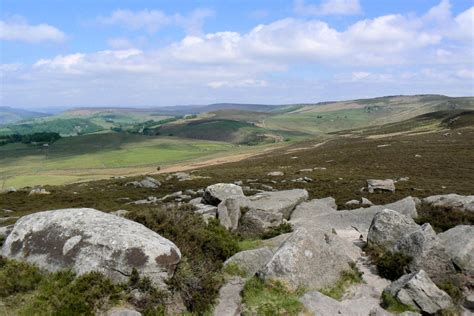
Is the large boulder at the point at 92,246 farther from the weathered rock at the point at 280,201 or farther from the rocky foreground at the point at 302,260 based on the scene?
the weathered rock at the point at 280,201

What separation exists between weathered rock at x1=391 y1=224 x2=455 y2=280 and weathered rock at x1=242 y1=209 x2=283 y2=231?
7.82m

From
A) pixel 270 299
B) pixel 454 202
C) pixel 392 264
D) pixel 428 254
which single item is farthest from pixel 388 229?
pixel 454 202

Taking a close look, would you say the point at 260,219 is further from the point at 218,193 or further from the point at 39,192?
the point at 39,192

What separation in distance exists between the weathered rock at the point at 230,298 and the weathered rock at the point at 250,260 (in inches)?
25.4

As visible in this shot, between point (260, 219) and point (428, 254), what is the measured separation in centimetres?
909

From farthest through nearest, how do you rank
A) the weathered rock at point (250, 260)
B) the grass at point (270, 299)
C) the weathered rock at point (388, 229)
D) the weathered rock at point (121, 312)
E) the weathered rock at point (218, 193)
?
the weathered rock at point (218, 193) < the weathered rock at point (388, 229) < the weathered rock at point (250, 260) < the grass at point (270, 299) < the weathered rock at point (121, 312)

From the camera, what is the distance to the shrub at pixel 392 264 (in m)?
14.6

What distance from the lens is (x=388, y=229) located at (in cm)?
1731

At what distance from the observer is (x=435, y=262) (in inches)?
559

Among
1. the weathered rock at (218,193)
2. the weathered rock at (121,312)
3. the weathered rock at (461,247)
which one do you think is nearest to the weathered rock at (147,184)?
the weathered rock at (218,193)

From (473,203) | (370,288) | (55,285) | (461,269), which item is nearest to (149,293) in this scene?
(55,285)

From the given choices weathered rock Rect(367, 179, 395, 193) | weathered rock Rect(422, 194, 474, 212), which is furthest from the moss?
weathered rock Rect(367, 179, 395, 193)

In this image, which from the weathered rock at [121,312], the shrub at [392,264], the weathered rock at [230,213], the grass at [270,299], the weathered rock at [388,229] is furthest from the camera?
the weathered rock at [230,213]

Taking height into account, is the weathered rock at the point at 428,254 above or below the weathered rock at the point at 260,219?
above
